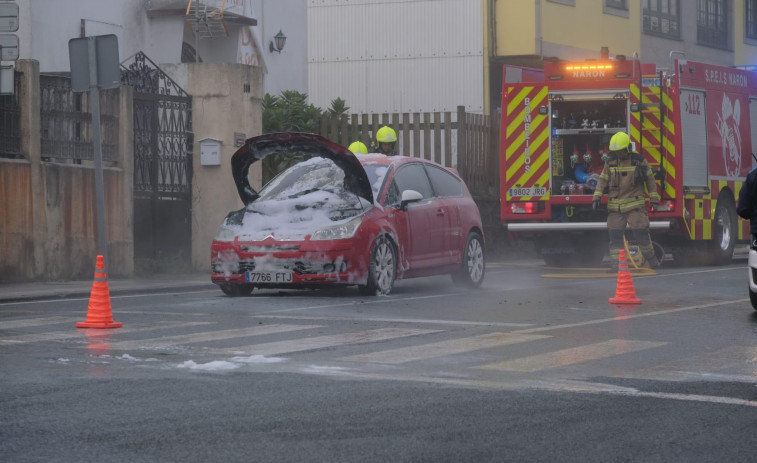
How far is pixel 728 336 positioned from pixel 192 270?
434 inches

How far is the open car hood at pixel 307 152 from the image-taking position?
14391 mm

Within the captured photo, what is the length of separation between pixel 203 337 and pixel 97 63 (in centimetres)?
692

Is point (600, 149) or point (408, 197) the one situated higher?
point (600, 149)

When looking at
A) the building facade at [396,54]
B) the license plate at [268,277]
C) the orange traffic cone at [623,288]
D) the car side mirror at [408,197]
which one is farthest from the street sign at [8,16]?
the building facade at [396,54]

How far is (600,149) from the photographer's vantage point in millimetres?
21125

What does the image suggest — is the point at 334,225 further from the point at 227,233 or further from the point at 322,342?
the point at 322,342

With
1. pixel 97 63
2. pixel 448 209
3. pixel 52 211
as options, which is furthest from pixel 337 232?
pixel 52 211

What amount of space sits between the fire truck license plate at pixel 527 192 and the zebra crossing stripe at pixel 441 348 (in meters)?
10.4

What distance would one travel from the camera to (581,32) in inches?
1382

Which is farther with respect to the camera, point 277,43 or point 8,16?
point 277,43

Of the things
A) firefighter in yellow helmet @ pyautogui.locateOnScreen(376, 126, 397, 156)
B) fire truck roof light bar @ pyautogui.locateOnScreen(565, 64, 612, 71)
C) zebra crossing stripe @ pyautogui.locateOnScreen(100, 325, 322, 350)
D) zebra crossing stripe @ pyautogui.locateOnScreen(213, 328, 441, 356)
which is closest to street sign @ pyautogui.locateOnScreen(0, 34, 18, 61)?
firefighter in yellow helmet @ pyautogui.locateOnScreen(376, 126, 397, 156)

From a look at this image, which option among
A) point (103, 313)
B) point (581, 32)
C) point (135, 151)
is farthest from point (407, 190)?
point (581, 32)

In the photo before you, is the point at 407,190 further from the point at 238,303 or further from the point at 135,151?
the point at 135,151

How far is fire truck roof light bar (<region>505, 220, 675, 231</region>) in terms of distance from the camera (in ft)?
65.7
